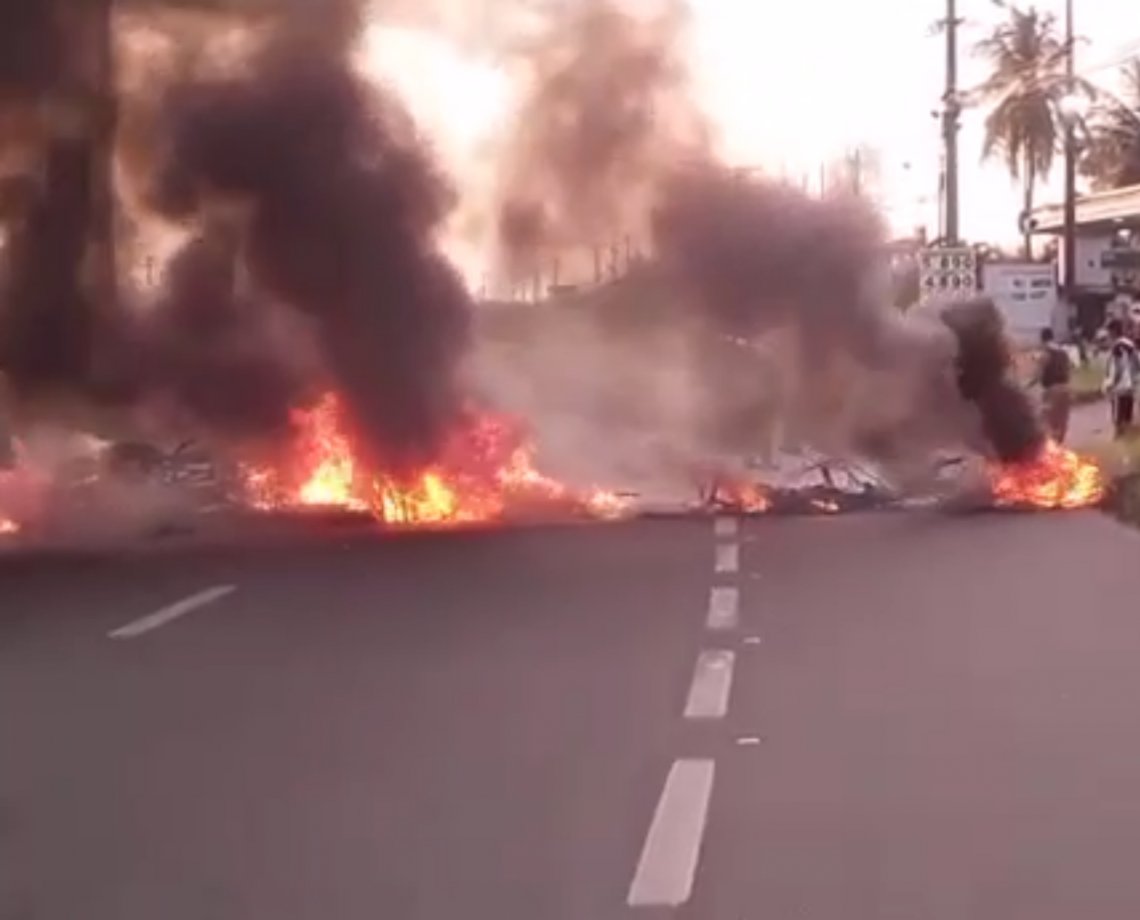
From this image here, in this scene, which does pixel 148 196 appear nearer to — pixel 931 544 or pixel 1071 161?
pixel 931 544

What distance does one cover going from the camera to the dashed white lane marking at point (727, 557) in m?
15.2

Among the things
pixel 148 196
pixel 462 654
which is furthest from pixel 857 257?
pixel 462 654

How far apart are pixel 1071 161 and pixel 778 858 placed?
169 ft

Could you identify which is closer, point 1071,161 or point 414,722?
point 414,722

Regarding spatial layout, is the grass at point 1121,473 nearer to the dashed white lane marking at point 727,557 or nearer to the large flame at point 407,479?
the dashed white lane marking at point 727,557

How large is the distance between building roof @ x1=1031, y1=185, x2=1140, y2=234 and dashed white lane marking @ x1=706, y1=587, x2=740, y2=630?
4380 centimetres

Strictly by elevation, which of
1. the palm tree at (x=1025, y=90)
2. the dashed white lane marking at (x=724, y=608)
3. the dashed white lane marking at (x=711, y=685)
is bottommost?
the dashed white lane marking at (x=724, y=608)

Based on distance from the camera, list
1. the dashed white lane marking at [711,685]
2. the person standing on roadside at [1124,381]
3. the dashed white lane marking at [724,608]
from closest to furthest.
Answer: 1. the dashed white lane marking at [711,685]
2. the dashed white lane marking at [724,608]
3. the person standing on roadside at [1124,381]

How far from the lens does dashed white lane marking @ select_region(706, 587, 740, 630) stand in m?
12.1

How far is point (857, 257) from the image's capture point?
811 inches

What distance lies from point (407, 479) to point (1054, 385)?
8419mm

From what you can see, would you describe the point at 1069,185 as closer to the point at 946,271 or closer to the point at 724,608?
the point at 946,271

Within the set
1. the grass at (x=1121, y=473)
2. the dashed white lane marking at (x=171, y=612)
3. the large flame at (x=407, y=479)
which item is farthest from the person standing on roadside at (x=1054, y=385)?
the dashed white lane marking at (x=171, y=612)

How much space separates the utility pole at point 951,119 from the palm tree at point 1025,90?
660 inches
